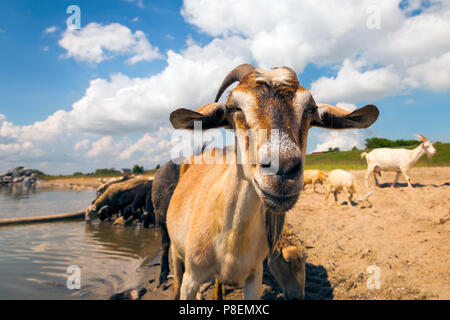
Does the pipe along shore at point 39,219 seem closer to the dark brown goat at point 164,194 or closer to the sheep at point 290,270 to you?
the dark brown goat at point 164,194

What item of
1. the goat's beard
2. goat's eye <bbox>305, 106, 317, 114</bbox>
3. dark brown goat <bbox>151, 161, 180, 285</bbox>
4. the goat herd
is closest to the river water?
dark brown goat <bbox>151, 161, 180, 285</bbox>

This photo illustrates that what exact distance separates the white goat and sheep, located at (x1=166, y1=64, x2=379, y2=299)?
42.3ft

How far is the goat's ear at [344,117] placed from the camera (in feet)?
7.20

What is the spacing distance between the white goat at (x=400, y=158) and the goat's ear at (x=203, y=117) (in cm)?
1355

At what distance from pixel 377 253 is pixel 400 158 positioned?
10.3 metres

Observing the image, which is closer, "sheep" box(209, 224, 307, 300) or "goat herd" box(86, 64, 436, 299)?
"goat herd" box(86, 64, 436, 299)

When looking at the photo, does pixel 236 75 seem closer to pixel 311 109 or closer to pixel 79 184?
pixel 311 109

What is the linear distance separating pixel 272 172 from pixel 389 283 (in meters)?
4.42

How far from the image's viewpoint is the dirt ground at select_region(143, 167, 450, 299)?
434 centimetres

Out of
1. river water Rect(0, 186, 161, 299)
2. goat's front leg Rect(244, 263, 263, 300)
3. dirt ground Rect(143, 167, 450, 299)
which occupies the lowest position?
river water Rect(0, 186, 161, 299)

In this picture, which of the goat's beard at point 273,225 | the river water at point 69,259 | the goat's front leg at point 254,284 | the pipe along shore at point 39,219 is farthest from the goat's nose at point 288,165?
the pipe along shore at point 39,219

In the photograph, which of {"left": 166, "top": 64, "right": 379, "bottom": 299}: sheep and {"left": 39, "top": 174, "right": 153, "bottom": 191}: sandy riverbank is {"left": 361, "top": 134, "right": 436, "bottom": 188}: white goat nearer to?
{"left": 166, "top": 64, "right": 379, "bottom": 299}: sheep

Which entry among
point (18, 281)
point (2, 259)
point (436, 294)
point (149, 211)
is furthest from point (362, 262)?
point (149, 211)

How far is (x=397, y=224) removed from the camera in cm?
671
